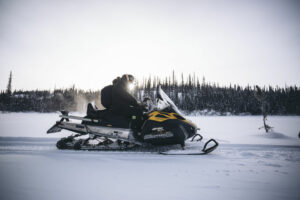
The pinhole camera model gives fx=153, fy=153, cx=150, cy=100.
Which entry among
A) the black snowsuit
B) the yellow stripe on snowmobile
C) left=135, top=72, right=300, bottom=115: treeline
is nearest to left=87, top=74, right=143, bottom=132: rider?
the black snowsuit

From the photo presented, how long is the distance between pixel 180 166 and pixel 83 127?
249 cm

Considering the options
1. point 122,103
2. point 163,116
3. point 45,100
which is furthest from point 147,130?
point 45,100

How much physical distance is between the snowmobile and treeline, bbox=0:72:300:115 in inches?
1893

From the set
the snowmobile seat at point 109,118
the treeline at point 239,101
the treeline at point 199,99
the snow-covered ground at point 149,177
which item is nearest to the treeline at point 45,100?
the treeline at point 199,99

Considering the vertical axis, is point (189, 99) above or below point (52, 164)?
above

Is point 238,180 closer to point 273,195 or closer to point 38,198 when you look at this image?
point 273,195

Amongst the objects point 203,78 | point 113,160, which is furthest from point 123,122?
point 203,78

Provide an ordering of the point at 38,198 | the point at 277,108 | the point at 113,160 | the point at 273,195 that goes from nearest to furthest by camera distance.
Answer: the point at 38,198
the point at 273,195
the point at 113,160
the point at 277,108

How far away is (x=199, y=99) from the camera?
5997 centimetres

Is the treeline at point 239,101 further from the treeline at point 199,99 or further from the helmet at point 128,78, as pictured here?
the helmet at point 128,78

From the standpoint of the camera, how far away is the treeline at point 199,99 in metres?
52.1

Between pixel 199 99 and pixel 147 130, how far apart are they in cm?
5981

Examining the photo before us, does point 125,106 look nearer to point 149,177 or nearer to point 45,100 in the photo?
point 149,177

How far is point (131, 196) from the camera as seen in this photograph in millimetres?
1640
